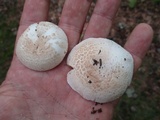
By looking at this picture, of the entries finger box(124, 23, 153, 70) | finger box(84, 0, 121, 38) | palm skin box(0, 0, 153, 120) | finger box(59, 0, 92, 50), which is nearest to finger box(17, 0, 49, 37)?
palm skin box(0, 0, 153, 120)

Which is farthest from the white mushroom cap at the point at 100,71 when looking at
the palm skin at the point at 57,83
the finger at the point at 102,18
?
the finger at the point at 102,18

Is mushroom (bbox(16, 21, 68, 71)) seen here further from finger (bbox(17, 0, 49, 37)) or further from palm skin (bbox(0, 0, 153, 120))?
finger (bbox(17, 0, 49, 37))

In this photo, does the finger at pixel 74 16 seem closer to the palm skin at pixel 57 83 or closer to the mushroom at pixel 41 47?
the palm skin at pixel 57 83

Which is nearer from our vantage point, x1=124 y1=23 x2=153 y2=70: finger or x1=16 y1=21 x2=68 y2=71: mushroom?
x1=16 y1=21 x2=68 y2=71: mushroom

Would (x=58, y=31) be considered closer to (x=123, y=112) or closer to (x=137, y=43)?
(x=137, y=43)

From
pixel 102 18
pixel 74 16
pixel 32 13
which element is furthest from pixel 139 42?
pixel 32 13

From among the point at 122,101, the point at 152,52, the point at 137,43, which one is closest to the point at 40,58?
the point at 137,43
